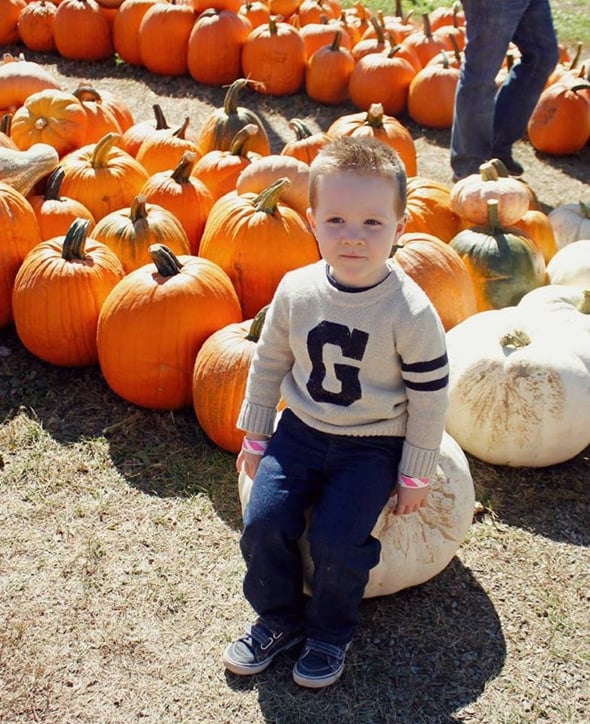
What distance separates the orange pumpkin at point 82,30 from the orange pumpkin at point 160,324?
5523 mm

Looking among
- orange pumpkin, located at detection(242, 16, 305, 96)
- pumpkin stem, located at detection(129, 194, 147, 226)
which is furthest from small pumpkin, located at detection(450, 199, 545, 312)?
orange pumpkin, located at detection(242, 16, 305, 96)

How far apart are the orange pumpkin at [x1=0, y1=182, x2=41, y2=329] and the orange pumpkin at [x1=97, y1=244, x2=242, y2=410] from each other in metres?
0.65

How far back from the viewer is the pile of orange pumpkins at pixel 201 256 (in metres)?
3.67

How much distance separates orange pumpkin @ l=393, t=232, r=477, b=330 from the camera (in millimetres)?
3928

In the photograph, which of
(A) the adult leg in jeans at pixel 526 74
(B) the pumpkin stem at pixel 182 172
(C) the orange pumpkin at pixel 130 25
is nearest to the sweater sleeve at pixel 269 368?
(B) the pumpkin stem at pixel 182 172

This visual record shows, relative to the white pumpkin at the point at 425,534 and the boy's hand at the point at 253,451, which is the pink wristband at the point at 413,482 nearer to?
the white pumpkin at the point at 425,534

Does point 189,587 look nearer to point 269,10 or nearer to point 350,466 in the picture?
point 350,466

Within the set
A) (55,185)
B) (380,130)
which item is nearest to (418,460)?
(55,185)

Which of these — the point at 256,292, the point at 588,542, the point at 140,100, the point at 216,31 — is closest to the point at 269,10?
the point at 216,31

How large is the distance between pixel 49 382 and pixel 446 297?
1884 millimetres

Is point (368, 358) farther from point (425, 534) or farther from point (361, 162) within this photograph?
point (425, 534)

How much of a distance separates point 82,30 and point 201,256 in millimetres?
5185

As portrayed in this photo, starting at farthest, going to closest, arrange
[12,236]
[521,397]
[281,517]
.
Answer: [12,236] < [521,397] < [281,517]

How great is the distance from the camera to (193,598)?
2.97m
